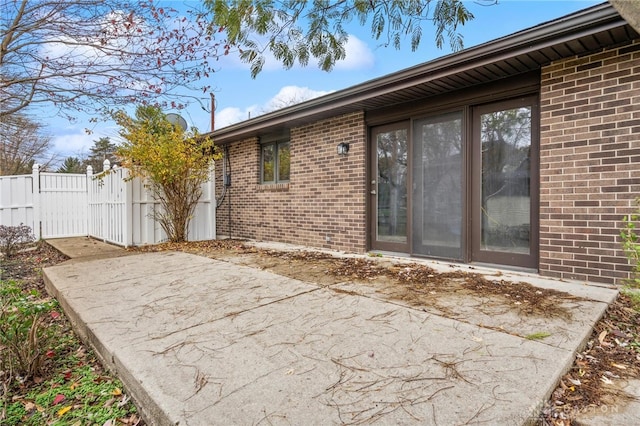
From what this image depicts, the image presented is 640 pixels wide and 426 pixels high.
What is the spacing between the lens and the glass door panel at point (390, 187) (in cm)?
523

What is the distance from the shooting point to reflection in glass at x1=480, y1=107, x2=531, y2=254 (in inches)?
161

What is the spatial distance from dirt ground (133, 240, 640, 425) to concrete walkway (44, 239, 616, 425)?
0.32 ft

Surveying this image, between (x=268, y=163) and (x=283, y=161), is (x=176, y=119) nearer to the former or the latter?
(x=268, y=163)

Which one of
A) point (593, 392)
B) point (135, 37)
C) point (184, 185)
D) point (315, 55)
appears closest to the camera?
point (593, 392)

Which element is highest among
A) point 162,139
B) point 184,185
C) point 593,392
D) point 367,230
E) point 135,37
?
point 135,37

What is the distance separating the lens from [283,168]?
722 cm

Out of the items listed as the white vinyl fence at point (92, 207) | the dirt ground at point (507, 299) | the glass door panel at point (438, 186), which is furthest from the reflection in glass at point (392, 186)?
the white vinyl fence at point (92, 207)

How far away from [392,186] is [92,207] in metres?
7.12

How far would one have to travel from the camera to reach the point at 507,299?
2.93 metres

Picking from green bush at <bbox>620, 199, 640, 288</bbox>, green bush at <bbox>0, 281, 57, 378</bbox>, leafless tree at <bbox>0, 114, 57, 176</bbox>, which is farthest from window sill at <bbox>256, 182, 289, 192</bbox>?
leafless tree at <bbox>0, 114, 57, 176</bbox>

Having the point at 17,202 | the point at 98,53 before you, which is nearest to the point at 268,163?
the point at 98,53

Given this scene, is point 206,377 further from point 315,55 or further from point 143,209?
point 143,209

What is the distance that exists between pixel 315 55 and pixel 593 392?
13.4ft

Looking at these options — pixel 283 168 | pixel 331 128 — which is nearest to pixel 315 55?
pixel 331 128
